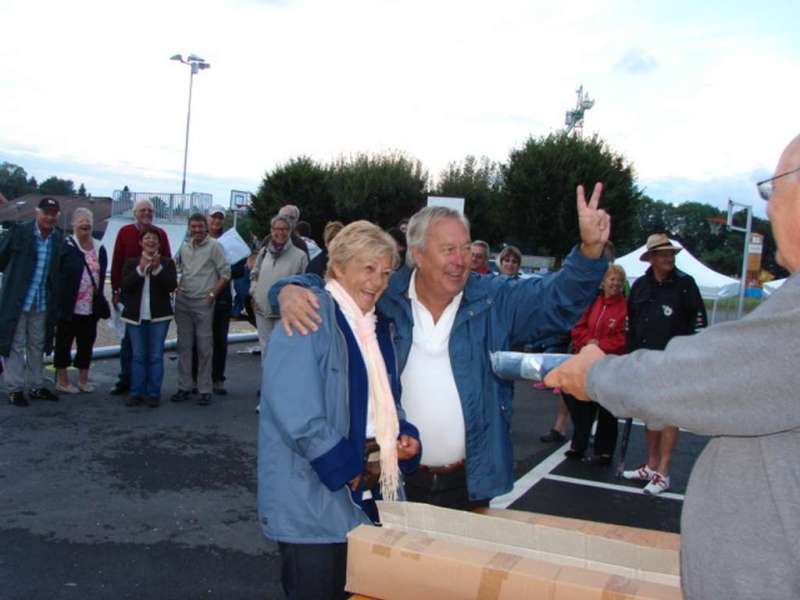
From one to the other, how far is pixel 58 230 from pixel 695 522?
304 inches

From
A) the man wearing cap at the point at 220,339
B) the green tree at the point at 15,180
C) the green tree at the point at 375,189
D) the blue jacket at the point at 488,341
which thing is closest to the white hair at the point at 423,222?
the blue jacket at the point at 488,341

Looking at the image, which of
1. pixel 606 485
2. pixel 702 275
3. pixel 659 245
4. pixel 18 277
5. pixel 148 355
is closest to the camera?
pixel 659 245

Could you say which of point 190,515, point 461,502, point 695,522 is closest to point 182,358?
point 190,515

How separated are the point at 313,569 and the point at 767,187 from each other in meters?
1.78

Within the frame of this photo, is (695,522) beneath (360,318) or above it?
beneath

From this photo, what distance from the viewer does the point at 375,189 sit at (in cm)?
4291

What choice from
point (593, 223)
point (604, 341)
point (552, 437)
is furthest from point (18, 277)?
point (593, 223)

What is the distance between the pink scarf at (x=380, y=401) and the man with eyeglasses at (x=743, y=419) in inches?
49.6

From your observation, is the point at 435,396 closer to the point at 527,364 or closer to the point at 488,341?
the point at 488,341

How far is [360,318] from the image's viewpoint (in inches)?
111

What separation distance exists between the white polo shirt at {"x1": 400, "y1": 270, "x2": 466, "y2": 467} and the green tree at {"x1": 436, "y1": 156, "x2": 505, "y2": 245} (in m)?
38.2

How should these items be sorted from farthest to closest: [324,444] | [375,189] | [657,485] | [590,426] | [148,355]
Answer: [375,189], [148,355], [590,426], [657,485], [324,444]

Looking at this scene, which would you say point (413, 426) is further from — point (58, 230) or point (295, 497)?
point (58, 230)

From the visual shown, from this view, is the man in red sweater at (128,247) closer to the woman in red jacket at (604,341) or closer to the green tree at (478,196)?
the woman in red jacket at (604,341)
